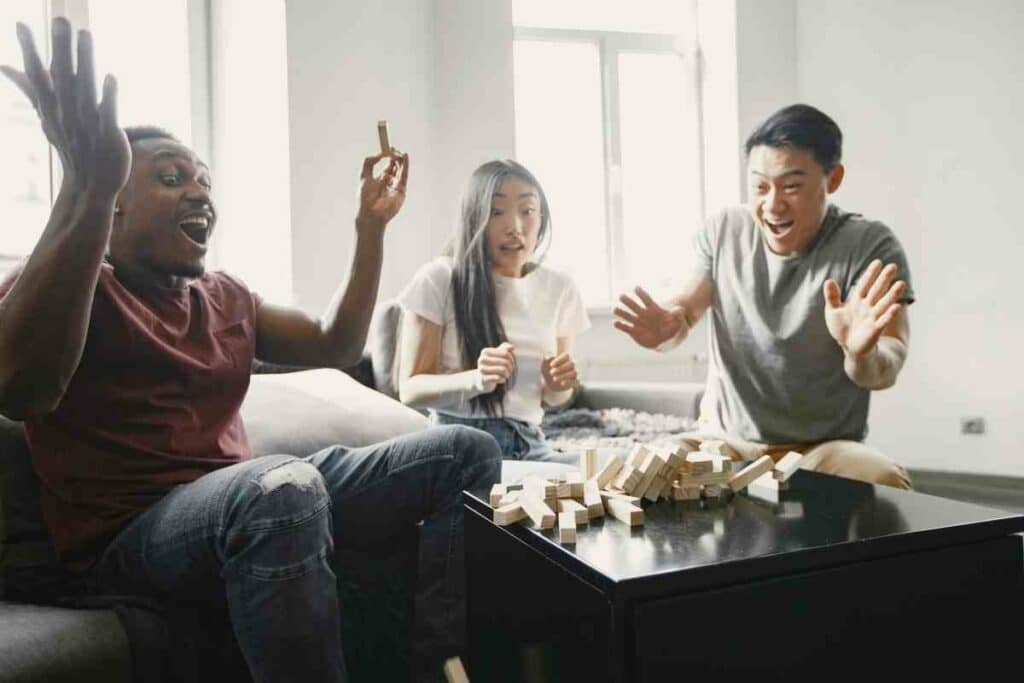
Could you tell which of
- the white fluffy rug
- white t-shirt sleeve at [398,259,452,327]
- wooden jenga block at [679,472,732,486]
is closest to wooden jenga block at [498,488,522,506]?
wooden jenga block at [679,472,732,486]

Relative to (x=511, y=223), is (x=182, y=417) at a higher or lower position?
lower

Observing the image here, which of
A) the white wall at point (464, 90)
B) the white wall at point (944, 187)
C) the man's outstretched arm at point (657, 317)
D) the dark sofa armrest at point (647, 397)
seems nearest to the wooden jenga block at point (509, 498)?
the man's outstretched arm at point (657, 317)

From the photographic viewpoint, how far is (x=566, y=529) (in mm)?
896

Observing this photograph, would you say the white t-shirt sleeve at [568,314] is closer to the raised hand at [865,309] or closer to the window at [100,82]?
the raised hand at [865,309]

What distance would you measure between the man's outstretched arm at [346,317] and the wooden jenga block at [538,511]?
55cm

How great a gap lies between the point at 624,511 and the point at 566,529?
106 mm

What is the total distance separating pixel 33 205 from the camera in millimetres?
2988

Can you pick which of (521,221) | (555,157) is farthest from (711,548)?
(555,157)

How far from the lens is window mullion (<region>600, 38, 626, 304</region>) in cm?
438

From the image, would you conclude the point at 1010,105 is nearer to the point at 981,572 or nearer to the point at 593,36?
the point at 593,36

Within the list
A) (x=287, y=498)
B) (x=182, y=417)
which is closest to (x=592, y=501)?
(x=287, y=498)

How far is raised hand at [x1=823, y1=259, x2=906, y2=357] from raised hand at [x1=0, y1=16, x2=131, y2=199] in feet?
3.81

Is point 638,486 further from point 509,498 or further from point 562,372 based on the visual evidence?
point 562,372

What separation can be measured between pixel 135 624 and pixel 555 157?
3.59 m
